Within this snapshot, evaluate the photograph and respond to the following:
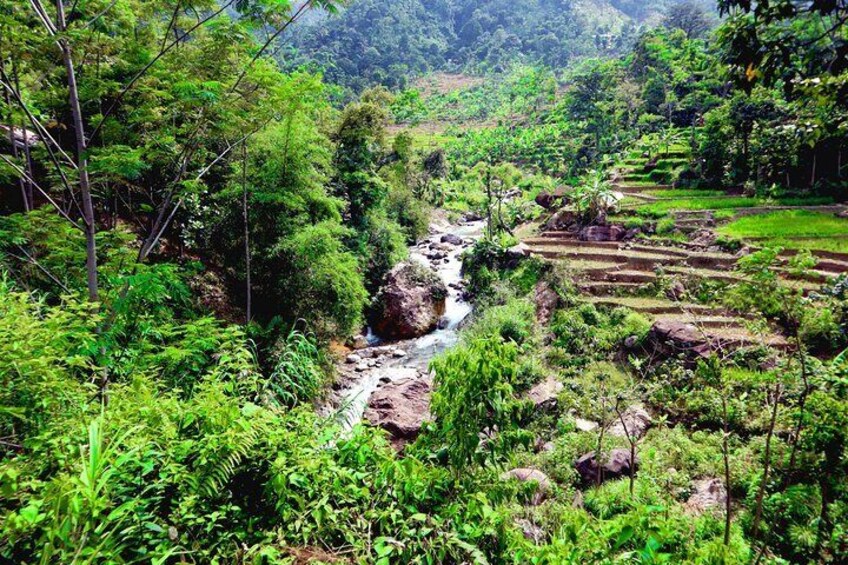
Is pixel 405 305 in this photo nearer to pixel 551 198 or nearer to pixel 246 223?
pixel 246 223

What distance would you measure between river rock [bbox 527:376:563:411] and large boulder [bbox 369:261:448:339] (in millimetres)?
7080

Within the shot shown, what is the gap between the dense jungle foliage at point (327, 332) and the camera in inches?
98.3

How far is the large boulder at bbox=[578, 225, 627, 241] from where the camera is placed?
23109 millimetres

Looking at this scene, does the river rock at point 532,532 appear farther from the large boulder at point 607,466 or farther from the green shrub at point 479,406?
the large boulder at point 607,466

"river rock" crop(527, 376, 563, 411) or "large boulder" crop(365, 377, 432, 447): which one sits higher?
"large boulder" crop(365, 377, 432, 447)

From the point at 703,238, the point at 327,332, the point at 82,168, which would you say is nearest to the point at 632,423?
the point at 327,332

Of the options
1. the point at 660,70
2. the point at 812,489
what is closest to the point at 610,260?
the point at 812,489

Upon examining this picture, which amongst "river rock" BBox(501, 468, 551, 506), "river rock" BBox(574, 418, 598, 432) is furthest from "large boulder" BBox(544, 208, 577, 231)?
"river rock" BBox(501, 468, 551, 506)

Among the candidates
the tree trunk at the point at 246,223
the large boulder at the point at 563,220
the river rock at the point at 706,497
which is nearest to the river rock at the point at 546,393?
the river rock at the point at 706,497

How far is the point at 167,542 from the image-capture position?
6.97 feet

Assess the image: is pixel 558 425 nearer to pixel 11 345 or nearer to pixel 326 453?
pixel 326 453

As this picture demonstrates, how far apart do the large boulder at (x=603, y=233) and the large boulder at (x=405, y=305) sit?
1011 cm

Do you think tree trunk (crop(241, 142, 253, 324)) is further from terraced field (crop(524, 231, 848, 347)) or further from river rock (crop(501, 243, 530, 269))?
river rock (crop(501, 243, 530, 269))

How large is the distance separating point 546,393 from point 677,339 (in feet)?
14.2
